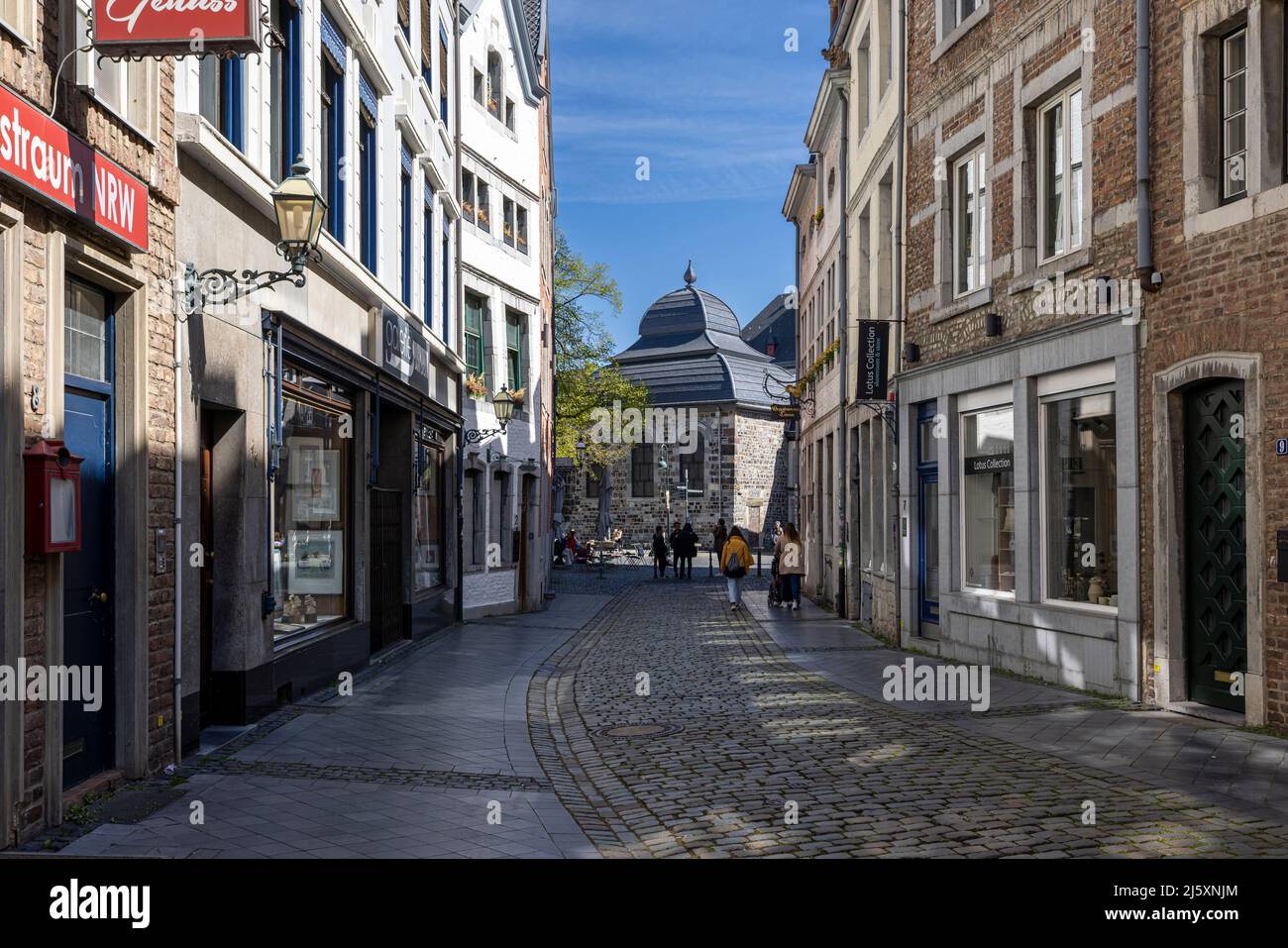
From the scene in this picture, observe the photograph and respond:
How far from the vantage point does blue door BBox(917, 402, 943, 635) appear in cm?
1652

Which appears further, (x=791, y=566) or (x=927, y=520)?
(x=791, y=566)

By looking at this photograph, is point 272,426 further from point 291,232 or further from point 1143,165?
point 1143,165

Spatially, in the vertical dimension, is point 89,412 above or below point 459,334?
below

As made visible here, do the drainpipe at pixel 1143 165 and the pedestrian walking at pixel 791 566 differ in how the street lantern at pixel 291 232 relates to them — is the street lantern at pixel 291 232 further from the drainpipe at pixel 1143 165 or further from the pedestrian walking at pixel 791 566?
the pedestrian walking at pixel 791 566

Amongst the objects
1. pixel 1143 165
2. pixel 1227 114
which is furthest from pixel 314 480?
pixel 1227 114

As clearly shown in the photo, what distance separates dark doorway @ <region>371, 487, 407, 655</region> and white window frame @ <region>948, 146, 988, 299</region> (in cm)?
729

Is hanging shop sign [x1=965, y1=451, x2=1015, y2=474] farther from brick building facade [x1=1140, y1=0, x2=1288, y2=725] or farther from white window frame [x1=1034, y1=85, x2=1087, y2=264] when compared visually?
brick building facade [x1=1140, y1=0, x2=1288, y2=725]

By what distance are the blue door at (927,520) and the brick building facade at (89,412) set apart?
10377mm

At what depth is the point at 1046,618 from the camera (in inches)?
518

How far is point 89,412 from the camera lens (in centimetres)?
759

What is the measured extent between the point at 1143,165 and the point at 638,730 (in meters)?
6.42

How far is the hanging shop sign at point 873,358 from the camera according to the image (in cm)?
1770
